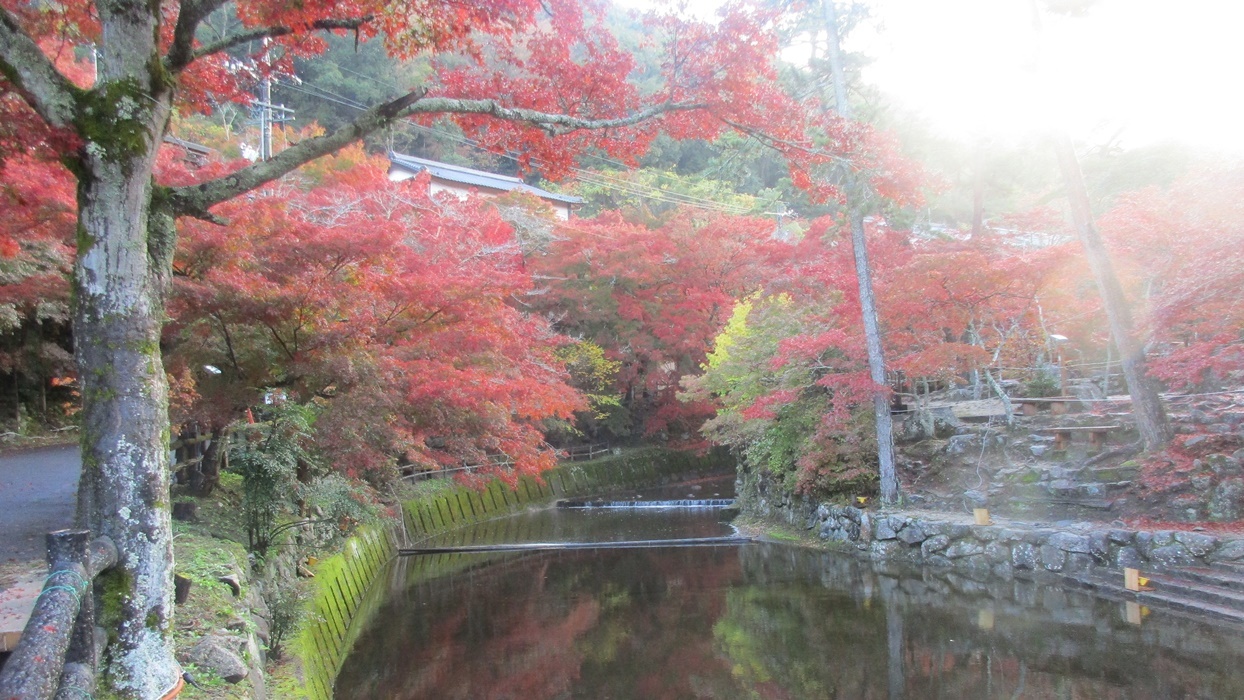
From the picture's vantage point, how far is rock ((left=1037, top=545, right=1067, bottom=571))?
9.49 m

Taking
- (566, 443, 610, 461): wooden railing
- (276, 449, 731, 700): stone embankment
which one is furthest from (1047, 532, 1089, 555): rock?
(566, 443, 610, 461): wooden railing

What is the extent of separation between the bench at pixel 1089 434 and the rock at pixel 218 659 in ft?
36.5

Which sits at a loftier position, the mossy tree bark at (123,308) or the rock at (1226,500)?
the mossy tree bark at (123,308)

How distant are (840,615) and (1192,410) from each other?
6.68 m

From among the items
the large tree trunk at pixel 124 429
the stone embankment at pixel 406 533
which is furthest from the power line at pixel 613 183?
the large tree trunk at pixel 124 429

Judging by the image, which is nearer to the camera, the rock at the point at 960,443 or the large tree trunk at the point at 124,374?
the large tree trunk at the point at 124,374

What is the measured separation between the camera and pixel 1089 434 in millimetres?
11203

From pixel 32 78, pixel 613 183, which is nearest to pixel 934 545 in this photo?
pixel 32 78

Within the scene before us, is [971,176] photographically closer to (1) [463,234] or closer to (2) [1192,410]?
(2) [1192,410]

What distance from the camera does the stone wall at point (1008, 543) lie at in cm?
859

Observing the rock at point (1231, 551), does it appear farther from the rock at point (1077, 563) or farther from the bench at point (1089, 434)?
the bench at point (1089, 434)

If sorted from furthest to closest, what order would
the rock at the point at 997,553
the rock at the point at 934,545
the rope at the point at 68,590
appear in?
the rock at the point at 934,545 < the rock at the point at 997,553 < the rope at the point at 68,590

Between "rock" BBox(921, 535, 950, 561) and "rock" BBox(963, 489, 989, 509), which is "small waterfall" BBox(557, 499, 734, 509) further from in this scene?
"rock" BBox(921, 535, 950, 561)

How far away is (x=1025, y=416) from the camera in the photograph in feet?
41.4
